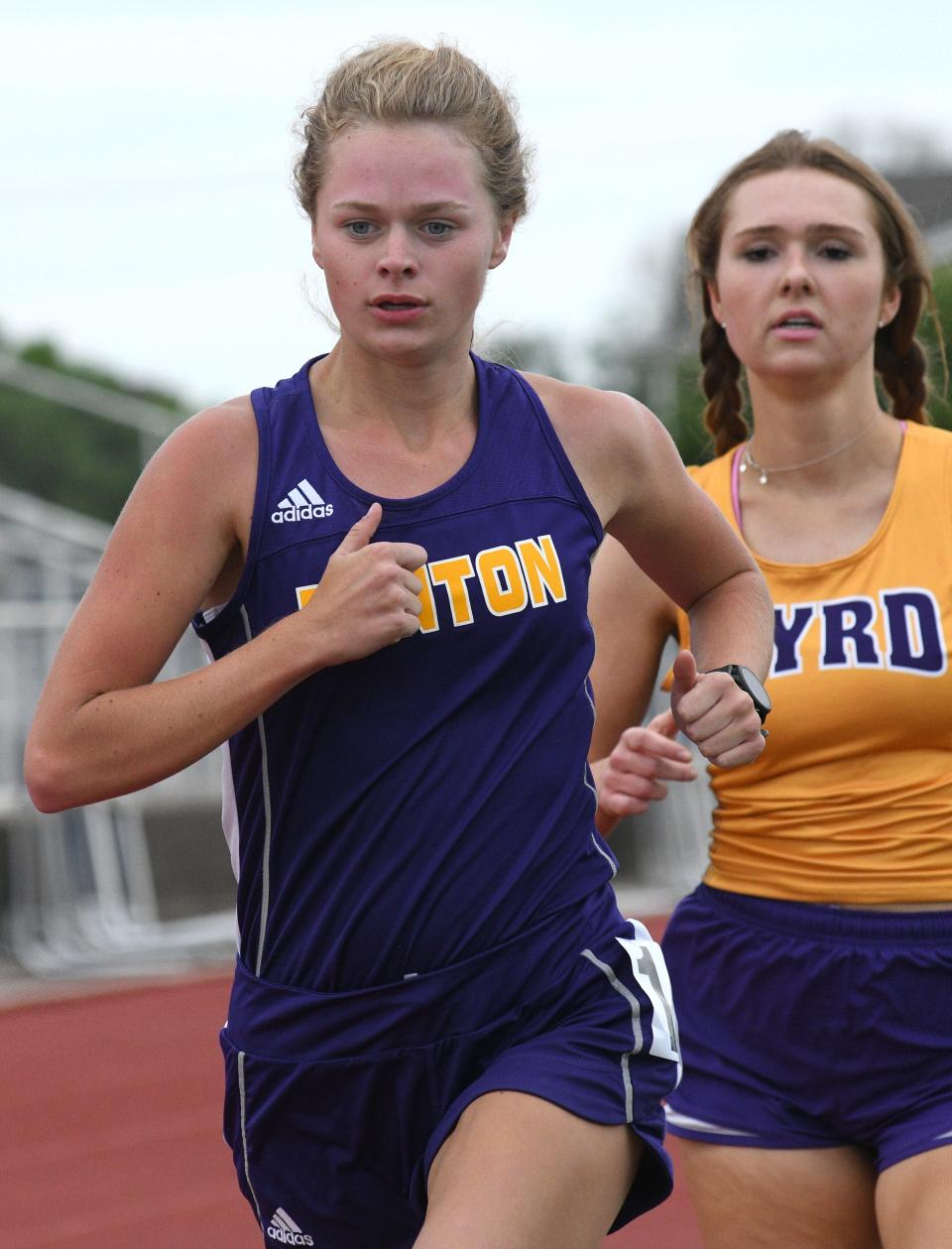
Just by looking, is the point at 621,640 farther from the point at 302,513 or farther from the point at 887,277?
the point at 302,513

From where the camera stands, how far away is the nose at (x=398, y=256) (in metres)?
2.39

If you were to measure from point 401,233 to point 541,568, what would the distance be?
0.46 metres

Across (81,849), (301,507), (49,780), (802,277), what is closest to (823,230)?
(802,277)

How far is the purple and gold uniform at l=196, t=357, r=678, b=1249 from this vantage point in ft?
8.04

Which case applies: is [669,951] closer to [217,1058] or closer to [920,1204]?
[920,1204]

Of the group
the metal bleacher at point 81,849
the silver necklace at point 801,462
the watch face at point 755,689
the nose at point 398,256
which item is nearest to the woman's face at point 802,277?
the silver necklace at point 801,462

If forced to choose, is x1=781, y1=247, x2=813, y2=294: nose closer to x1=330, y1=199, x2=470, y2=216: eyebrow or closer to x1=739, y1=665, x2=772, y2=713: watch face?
x1=739, y1=665, x2=772, y2=713: watch face

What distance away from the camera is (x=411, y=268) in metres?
2.41

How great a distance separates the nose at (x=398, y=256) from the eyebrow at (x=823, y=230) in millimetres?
1125

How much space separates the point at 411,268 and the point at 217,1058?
6800 mm

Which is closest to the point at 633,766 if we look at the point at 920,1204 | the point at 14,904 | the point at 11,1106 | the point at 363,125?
the point at 920,1204

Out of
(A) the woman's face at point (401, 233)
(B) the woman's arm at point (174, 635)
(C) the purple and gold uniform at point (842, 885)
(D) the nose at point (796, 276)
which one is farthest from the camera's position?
(D) the nose at point (796, 276)

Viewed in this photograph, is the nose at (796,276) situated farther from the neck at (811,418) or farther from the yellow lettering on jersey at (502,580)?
the yellow lettering on jersey at (502,580)

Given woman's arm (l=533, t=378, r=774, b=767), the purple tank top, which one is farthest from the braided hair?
the purple tank top
